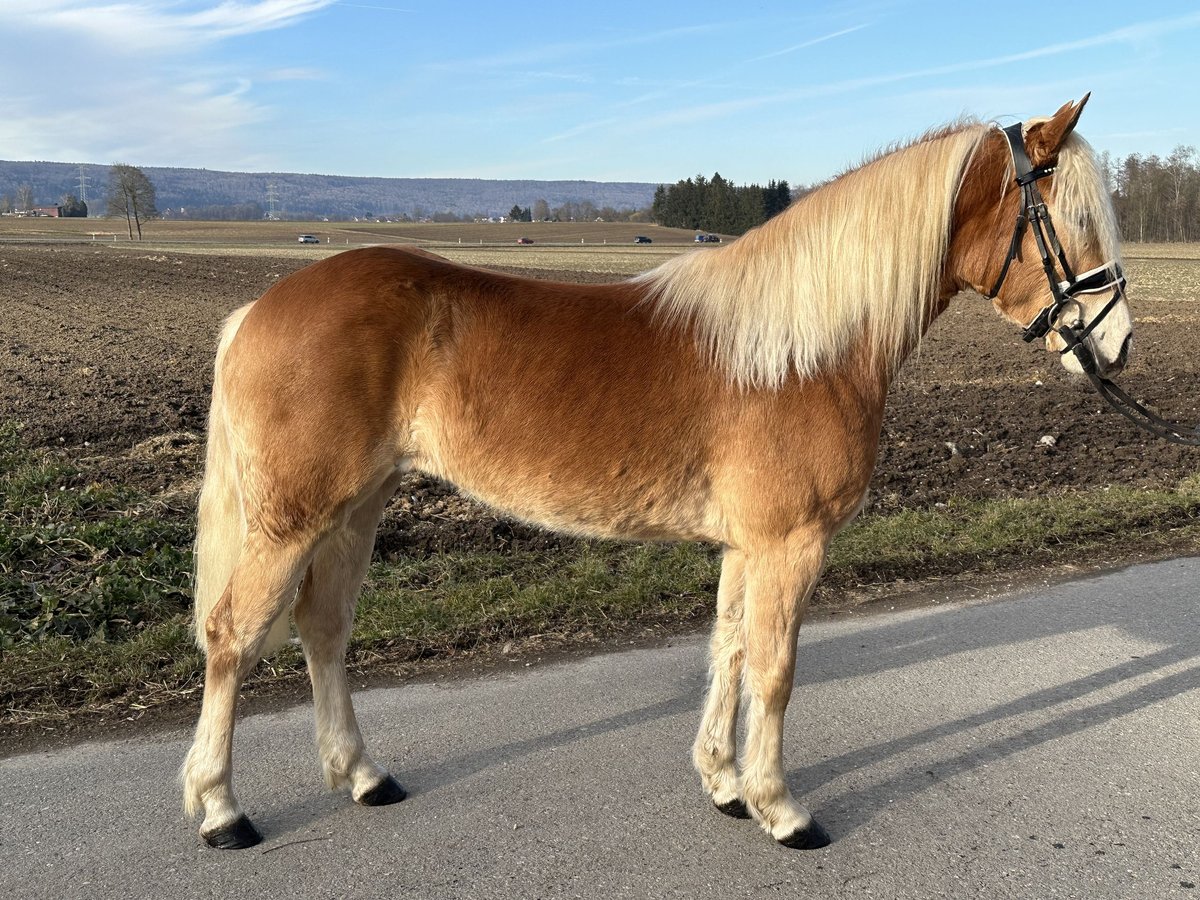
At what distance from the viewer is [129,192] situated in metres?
91.6

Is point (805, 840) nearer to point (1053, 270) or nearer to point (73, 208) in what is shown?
point (1053, 270)

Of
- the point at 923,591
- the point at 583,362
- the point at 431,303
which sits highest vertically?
the point at 431,303

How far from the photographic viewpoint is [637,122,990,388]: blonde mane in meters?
3.15

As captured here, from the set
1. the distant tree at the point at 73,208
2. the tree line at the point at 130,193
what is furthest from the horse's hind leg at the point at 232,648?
the distant tree at the point at 73,208

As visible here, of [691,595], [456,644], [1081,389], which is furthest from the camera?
[1081,389]

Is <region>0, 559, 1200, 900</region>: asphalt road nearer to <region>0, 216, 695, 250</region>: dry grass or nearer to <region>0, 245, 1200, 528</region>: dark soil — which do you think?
<region>0, 245, 1200, 528</region>: dark soil

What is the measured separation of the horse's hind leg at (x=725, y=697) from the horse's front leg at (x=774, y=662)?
0.15m

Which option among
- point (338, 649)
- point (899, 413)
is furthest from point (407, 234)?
point (338, 649)

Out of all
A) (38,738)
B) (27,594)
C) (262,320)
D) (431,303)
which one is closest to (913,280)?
(431,303)

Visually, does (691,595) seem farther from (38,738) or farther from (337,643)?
(38,738)

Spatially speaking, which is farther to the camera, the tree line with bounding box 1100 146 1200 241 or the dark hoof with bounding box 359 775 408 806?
the tree line with bounding box 1100 146 1200 241

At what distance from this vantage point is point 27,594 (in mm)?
4867

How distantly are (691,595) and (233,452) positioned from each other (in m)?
2.78

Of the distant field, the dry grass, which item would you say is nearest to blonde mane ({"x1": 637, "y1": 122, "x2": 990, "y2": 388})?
the distant field
